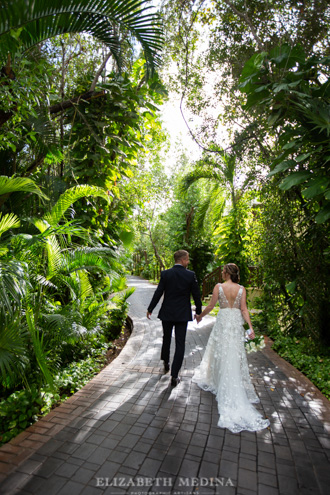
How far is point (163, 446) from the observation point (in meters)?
2.97

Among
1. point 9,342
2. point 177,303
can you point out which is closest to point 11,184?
point 9,342

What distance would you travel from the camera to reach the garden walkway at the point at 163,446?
8.13ft

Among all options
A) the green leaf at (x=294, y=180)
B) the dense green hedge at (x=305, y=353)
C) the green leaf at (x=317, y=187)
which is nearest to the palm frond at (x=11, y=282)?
the green leaf at (x=294, y=180)

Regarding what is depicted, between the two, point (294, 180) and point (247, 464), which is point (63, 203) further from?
point (247, 464)

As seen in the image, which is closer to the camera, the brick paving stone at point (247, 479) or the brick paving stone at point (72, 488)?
the brick paving stone at point (72, 488)

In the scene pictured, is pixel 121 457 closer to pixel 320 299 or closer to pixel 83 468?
pixel 83 468

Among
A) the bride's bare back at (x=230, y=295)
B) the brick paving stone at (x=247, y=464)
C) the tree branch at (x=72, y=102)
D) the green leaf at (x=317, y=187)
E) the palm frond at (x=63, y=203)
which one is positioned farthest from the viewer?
the tree branch at (x=72, y=102)

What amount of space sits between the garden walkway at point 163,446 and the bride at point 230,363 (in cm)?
18

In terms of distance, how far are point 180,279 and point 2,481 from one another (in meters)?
2.90

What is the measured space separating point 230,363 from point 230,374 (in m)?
0.13

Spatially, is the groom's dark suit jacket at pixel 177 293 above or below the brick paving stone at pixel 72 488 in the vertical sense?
above

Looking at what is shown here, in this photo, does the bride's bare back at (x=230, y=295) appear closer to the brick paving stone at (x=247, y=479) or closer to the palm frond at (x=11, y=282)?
the brick paving stone at (x=247, y=479)

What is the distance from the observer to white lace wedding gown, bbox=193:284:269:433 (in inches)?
139

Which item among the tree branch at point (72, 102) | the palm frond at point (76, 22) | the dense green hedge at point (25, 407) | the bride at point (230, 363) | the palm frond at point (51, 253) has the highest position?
Result: the tree branch at point (72, 102)
